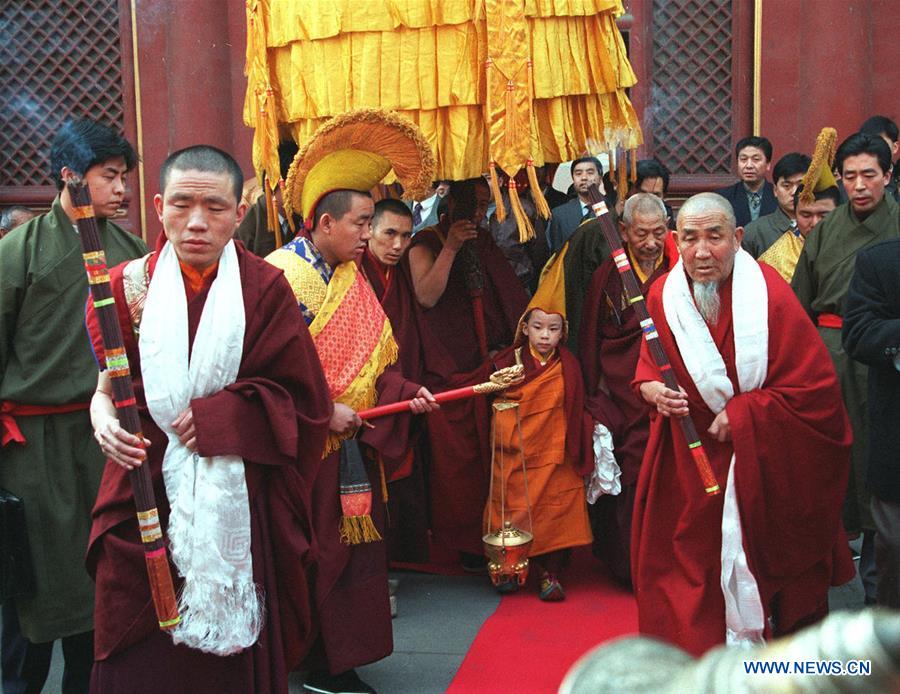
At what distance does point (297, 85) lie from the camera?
4125 mm

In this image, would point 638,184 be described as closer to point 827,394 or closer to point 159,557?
point 827,394

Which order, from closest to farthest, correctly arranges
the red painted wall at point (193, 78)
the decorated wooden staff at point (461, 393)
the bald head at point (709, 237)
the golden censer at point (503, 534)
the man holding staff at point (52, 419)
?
1. the man holding staff at point (52, 419)
2. the bald head at point (709, 237)
3. the decorated wooden staff at point (461, 393)
4. the golden censer at point (503, 534)
5. the red painted wall at point (193, 78)

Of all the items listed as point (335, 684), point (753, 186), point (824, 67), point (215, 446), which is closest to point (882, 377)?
point (335, 684)

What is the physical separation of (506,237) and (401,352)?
1700 millimetres

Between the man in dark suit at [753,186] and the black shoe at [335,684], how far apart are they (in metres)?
3.98

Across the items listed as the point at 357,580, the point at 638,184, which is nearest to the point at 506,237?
the point at 638,184

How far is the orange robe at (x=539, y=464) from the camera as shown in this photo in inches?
196

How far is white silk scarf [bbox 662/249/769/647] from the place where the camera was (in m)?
3.51

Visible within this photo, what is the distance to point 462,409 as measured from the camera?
5246mm

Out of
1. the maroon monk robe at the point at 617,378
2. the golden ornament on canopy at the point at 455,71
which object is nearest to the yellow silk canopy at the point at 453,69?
the golden ornament on canopy at the point at 455,71

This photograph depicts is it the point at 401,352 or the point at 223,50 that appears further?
the point at 223,50

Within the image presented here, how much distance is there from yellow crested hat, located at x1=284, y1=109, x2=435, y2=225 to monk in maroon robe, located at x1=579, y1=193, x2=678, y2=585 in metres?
1.31

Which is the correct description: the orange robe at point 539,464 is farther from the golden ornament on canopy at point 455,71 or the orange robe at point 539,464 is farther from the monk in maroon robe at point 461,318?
the golden ornament on canopy at point 455,71

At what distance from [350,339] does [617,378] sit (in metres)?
1.74
